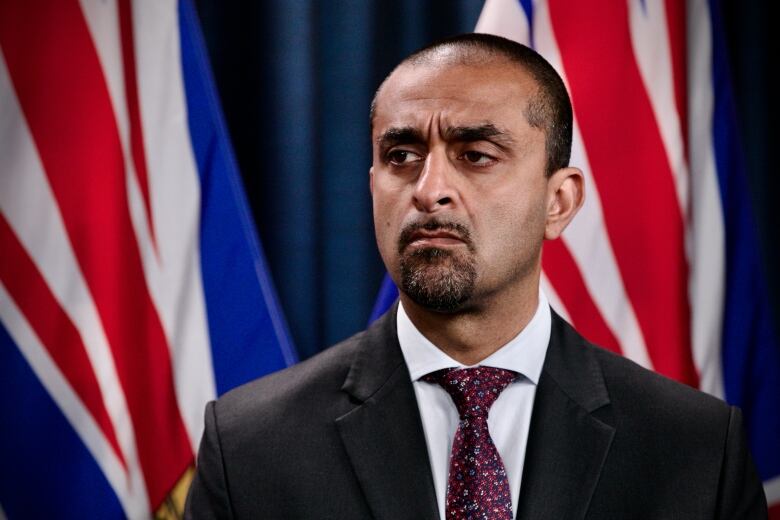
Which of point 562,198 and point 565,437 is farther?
point 562,198

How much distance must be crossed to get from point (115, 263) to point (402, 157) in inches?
35.1

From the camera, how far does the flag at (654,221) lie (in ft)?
7.60

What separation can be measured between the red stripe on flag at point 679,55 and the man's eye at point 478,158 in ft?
3.15

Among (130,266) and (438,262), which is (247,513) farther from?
(130,266)

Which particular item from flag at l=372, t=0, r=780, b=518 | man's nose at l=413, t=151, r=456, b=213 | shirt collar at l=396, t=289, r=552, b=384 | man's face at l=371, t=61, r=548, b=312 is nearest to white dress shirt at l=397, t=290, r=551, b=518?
shirt collar at l=396, t=289, r=552, b=384

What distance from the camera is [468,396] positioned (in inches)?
61.7

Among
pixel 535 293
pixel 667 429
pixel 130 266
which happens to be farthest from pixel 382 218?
pixel 130 266

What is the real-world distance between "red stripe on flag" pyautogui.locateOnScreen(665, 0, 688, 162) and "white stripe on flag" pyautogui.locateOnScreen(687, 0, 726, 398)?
0.04 meters

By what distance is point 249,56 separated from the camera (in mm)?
2596

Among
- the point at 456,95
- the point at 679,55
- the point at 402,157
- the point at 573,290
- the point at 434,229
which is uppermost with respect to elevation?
the point at 679,55

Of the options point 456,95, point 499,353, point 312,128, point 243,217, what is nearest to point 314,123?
point 312,128

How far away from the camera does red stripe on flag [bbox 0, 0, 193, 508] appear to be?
85.6 inches

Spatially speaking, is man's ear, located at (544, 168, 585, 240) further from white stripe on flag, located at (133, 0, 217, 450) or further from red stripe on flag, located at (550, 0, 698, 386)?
white stripe on flag, located at (133, 0, 217, 450)

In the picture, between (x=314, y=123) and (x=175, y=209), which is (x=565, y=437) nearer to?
(x=175, y=209)
